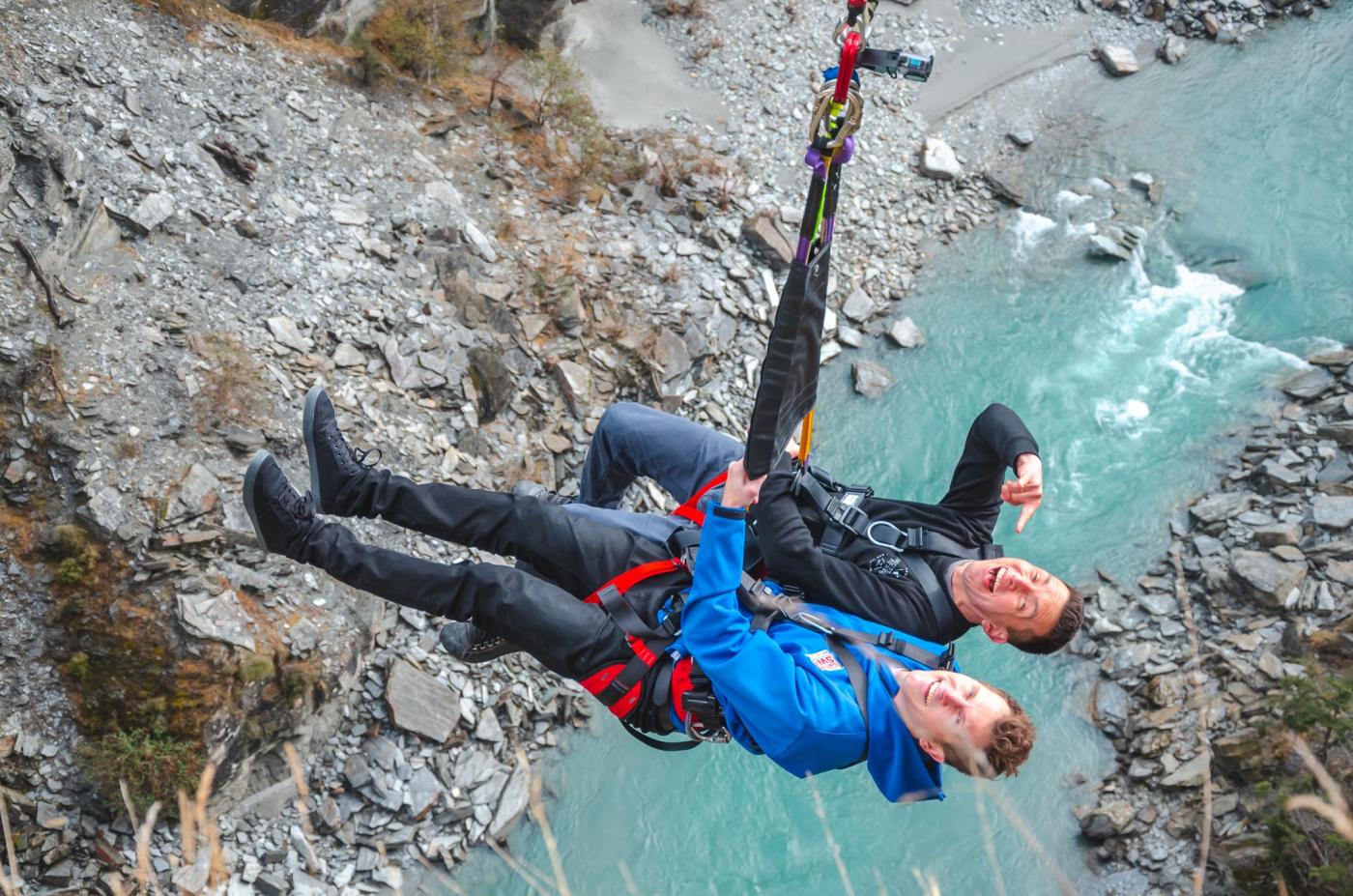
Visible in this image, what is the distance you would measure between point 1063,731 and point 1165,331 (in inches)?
179

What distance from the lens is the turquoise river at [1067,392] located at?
721cm

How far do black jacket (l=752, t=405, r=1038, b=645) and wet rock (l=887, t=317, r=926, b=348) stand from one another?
18.2 ft

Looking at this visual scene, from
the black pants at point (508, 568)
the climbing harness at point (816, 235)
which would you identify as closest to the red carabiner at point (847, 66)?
the climbing harness at point (816, 235)

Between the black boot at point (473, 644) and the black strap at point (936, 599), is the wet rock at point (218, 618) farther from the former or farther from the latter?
the black strap at point (936, 599)

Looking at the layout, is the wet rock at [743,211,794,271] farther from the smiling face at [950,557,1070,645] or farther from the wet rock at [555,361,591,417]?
the smiling face at [950,557,1070,645]

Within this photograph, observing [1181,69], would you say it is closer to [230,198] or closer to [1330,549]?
[1330,549]

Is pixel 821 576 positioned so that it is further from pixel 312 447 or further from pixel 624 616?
pixel 312 447

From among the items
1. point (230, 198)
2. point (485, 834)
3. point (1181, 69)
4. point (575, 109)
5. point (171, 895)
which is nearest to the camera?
point (171, 895)

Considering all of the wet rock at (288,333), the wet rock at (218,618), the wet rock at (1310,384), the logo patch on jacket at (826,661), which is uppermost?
the wet rock at (1310,384)

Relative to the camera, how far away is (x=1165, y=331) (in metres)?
10.4

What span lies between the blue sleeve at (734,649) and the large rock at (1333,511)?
22.0 feet

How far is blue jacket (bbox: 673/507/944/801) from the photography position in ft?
11.6

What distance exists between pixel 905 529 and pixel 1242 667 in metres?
4.75

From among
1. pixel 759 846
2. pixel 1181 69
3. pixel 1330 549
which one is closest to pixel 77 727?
pixel 759 846
